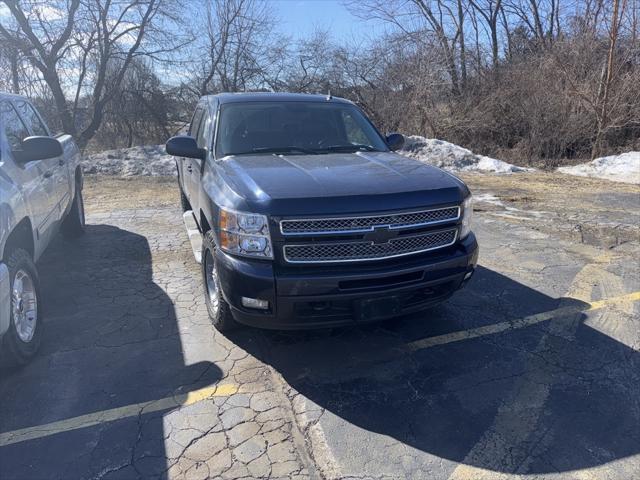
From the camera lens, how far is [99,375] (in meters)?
3.39

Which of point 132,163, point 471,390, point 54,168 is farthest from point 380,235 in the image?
point 132,163

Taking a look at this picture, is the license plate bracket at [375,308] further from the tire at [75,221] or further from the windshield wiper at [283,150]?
the tire at [75,221]

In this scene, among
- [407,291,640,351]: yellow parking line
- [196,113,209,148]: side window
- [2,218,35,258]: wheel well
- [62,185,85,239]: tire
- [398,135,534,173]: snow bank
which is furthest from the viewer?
[398,135,534,173]: snow bank

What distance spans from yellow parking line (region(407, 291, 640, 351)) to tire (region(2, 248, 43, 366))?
2.89 metres

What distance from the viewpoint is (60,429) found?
2828 mm

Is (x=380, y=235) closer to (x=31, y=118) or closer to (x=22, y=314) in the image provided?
(x=22, y=314)

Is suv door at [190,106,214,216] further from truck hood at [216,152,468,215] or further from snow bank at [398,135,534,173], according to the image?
snow bank at [398,135,534,173]

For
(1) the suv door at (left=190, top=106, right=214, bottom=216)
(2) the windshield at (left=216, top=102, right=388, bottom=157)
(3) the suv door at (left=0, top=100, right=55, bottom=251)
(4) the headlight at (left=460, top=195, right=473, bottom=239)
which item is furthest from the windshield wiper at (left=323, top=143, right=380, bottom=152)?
(3) the suv door at (left=0, top=100, right=55, bottom=251)

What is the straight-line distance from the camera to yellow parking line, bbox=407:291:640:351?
12.6ft

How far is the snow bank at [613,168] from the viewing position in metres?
11.6

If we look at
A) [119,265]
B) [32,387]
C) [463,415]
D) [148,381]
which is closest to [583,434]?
[463,415]

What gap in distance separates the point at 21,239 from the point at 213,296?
1613 millimetres

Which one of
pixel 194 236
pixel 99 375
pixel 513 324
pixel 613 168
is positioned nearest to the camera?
pixel 99 375

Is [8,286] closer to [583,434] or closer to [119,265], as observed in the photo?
[119,265]
